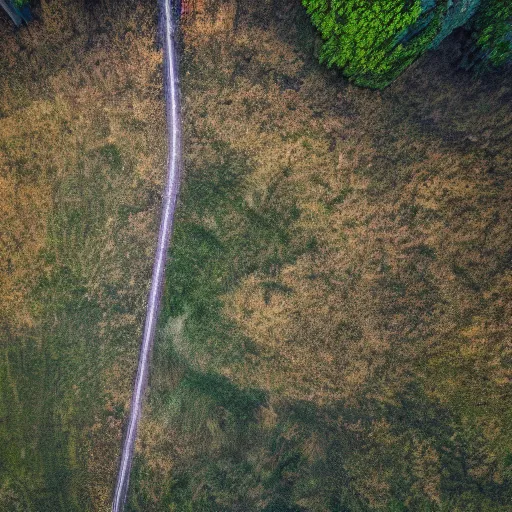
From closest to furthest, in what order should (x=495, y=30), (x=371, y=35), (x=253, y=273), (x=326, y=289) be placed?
(x=371, y=35) → (x=495, y=30) → (x=326, y=289) → (x=253, y=273)

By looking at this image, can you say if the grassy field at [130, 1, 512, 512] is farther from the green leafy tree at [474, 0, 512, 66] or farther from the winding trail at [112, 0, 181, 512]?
the green leafy tree at [474, 0, 512, 66]

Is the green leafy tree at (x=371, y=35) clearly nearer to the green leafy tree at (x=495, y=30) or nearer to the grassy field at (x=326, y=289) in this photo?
the grassy field at (x=326, y=289)

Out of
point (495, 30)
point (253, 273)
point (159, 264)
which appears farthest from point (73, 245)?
point (495, 30)

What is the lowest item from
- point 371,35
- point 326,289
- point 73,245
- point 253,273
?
point 73,245

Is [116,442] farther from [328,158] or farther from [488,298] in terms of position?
[488,298]

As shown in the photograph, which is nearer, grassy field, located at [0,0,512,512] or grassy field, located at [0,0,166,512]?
grassy field, located at [0,0,512,512]

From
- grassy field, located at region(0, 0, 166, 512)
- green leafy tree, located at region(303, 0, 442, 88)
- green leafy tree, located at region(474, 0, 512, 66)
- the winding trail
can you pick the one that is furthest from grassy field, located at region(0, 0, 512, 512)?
green leafy tree, located at region(474, 0, 512, 66)

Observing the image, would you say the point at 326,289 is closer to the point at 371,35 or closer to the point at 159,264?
the point at 159,264
